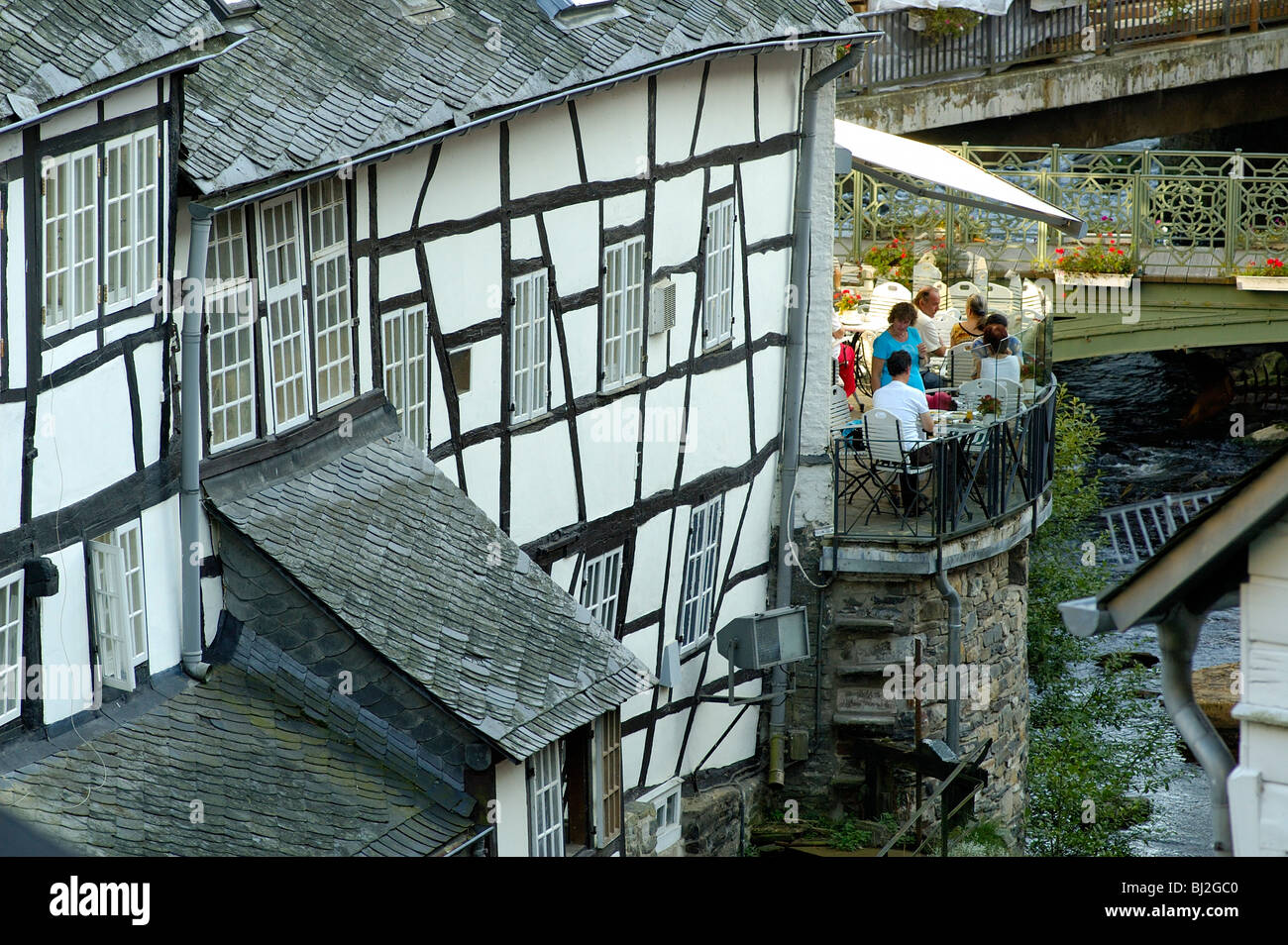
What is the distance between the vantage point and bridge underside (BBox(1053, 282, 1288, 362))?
24250mm

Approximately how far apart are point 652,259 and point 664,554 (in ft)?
7.25

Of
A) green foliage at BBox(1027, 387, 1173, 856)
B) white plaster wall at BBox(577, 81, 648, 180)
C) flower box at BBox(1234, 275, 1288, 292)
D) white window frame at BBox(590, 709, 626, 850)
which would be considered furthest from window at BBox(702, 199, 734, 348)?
flower box at BBox(1234, 275, 1288, 292)

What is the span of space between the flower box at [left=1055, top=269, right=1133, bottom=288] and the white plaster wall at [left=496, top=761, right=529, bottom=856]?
1373 cm

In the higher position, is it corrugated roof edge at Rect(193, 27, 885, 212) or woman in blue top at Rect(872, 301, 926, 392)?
corrugated roof edge at Rect(193, 27, 885, 212)

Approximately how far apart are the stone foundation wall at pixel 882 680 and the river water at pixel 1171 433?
17.0ft

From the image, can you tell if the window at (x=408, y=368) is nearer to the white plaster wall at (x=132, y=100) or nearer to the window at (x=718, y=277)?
the white plaster wall at (x=132, y=100)

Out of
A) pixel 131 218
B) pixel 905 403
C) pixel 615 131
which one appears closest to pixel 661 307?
pixel 615 131

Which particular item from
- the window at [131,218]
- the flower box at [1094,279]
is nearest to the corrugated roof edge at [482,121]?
the window at [131,218]

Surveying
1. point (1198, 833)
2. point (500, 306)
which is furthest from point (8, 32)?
point (1198, 833)

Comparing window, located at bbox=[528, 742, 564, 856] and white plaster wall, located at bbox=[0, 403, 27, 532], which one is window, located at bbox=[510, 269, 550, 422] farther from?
white plaster wall, located at bbox=[0, 403, 27, 532]

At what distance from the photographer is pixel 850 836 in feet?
56.9

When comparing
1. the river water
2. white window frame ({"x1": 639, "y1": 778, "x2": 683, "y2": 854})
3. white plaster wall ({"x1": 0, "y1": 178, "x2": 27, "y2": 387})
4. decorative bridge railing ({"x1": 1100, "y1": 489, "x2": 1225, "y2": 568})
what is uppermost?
white plaster wall ({"x1": 0, "y1": 178, "x2": 27, "y2": 387})

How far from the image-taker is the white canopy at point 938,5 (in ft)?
90.6

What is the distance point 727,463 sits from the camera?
16.8 m
